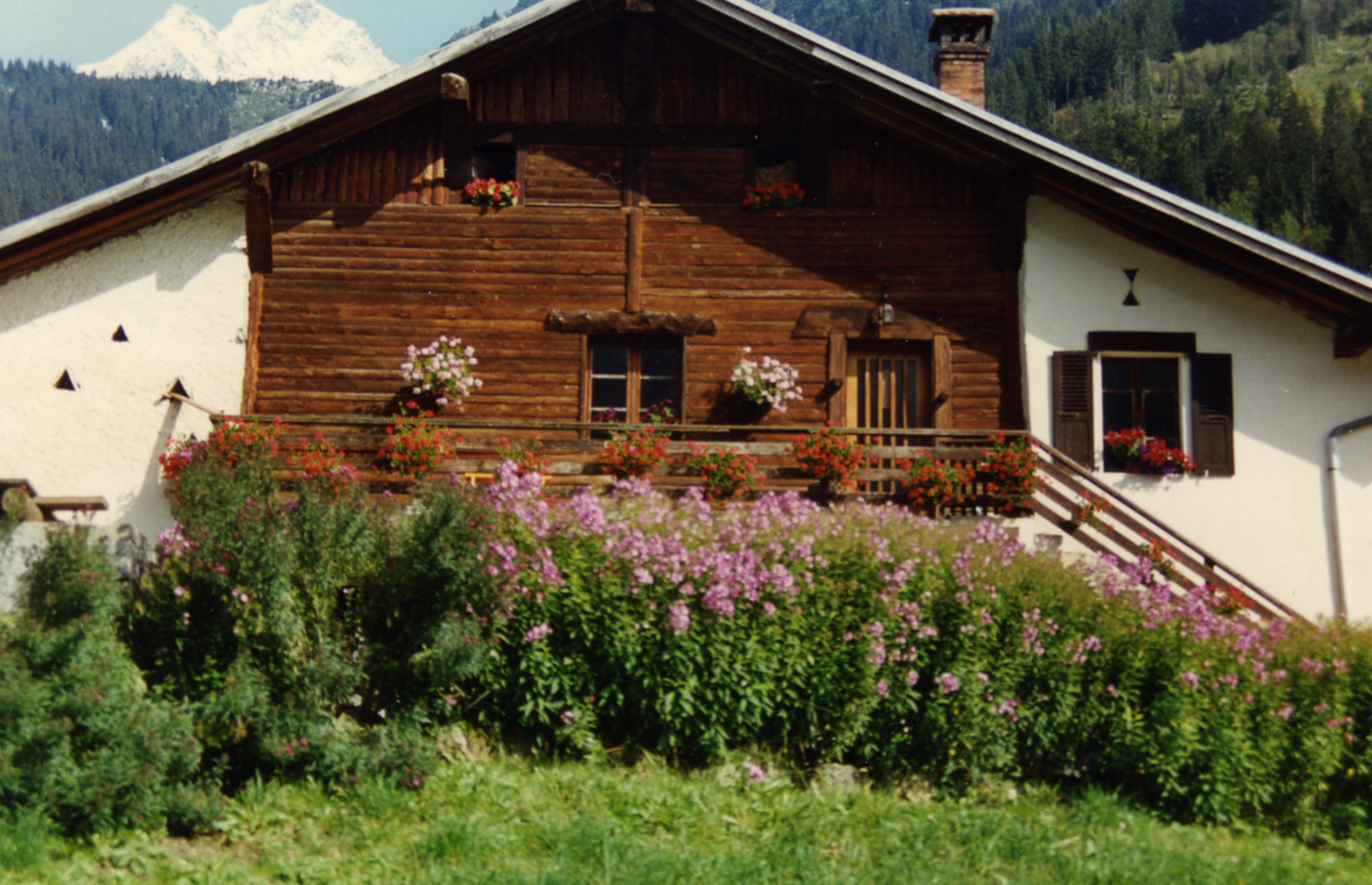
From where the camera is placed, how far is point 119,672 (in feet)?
25.5

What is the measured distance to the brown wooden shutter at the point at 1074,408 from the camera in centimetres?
1344

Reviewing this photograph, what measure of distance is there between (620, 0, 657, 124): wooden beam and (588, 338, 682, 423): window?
→ 2.52 metres

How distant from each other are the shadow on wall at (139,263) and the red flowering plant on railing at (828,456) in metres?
6.59

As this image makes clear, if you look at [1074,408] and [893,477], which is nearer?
[893,477]

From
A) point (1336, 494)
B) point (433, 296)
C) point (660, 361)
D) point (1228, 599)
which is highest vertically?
point (433, 296)

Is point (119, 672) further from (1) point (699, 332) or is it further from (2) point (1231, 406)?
(2) point (1231, 406)

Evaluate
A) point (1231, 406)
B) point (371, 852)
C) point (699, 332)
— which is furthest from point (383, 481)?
point (1231, 406)

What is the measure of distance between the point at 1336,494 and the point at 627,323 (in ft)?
24.9

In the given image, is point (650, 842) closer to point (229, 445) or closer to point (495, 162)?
point (229, 445)

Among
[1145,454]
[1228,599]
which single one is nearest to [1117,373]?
[1145,454]

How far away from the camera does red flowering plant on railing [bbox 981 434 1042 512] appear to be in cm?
1241

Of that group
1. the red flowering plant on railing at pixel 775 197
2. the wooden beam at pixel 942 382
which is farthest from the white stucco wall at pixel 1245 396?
the red flowering plant on railing at pixel 775 197

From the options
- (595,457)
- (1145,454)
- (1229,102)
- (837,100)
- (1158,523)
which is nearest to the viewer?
(1158,523)

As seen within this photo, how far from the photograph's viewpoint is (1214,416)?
13281mm
